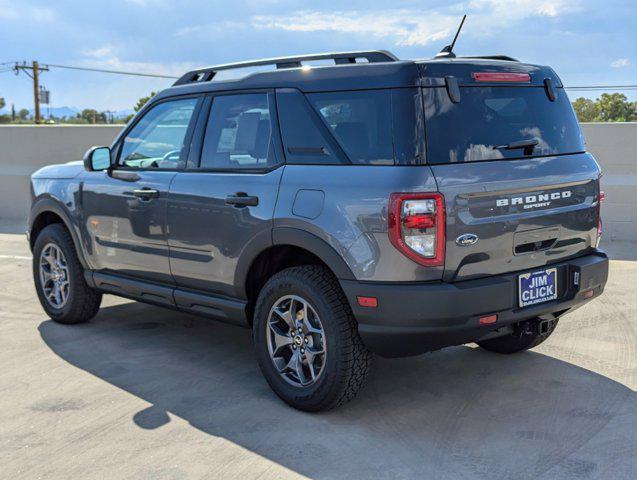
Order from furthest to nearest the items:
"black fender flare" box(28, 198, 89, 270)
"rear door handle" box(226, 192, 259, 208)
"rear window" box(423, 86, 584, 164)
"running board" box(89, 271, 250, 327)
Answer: "black fender flare" box(28, 198, 89, 270), "running board" box(89, 271, 250, 327), "rear door handle" box(226, 192, 259, 208), "rear window" box(423, 86, 584, 164)

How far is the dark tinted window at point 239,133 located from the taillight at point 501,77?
1.19m

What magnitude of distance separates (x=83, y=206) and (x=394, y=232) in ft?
9.57

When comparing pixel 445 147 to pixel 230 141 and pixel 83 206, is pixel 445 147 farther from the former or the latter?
pixel 83 206

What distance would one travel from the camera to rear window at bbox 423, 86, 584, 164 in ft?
12.9

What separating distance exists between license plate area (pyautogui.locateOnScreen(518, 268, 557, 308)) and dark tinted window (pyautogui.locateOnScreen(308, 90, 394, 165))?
3.07ft

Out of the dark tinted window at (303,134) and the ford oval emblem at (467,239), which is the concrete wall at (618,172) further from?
the ford oval emblem at (467,239)

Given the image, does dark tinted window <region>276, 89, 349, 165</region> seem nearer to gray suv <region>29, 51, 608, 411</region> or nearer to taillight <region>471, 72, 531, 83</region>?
gray suv <region>29, 51, 608, 411</region>

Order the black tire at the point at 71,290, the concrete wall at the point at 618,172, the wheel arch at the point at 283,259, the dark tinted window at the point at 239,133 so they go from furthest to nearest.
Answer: the concrete wall at the point at 618,172, the black tire at the point at 71,290, the dark tinted window at the point at 239,133, the wheel arch at the point at 283,259

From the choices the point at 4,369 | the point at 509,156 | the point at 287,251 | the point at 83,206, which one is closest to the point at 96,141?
the point at 83,206

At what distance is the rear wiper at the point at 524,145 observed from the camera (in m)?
4.17

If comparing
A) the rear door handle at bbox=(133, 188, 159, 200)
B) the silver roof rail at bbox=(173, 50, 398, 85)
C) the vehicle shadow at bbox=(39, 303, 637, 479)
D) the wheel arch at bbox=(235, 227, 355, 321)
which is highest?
the silver roof rail at bbox=(173, 50, 398, 85)

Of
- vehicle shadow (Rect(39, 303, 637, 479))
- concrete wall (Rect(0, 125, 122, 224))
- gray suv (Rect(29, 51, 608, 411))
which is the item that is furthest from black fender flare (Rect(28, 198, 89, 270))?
concrete wall (Rect(0, 125, 122, 224))

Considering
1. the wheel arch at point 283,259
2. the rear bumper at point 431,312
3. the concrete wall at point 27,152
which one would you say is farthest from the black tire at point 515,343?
the concrete wall at point 27,152

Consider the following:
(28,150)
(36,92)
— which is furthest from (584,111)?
(36,92)
